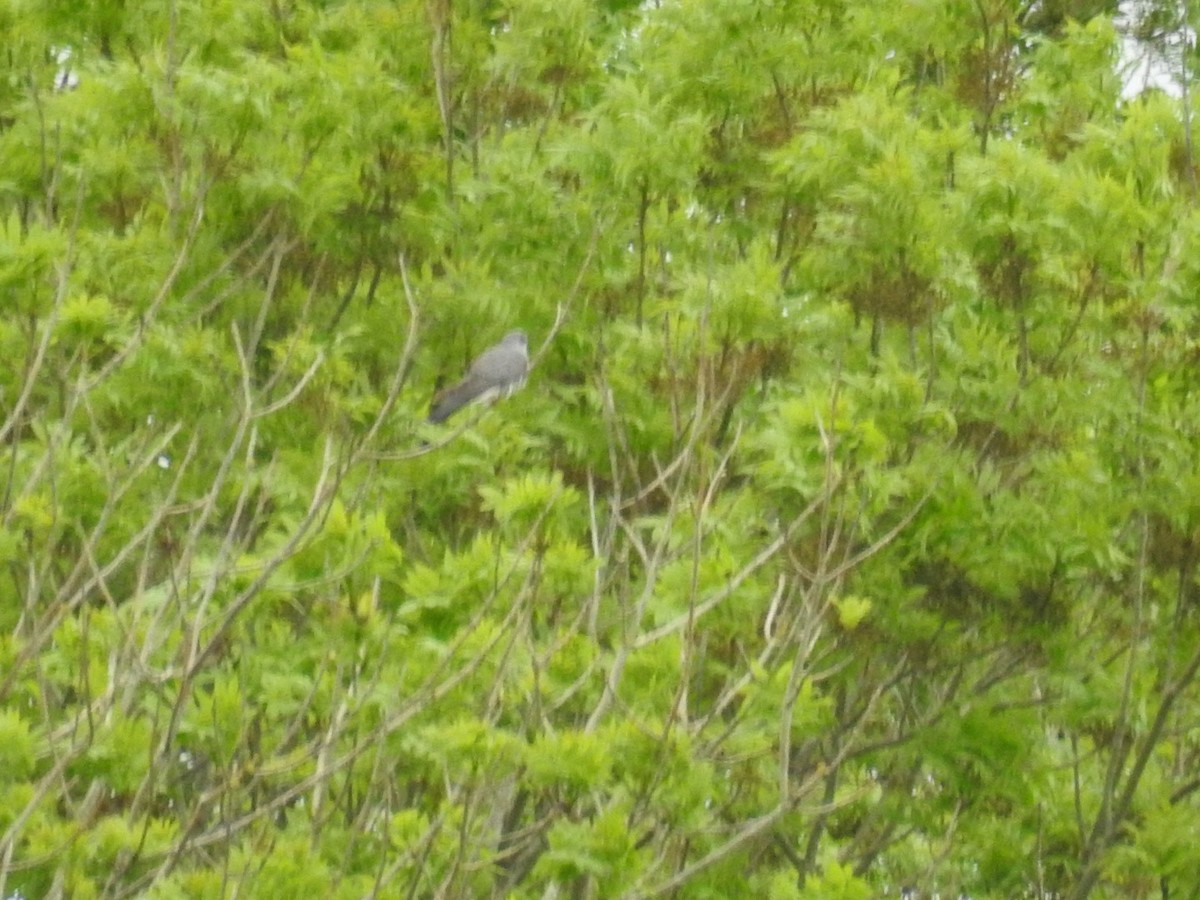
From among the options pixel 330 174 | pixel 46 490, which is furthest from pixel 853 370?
pixel 46 490

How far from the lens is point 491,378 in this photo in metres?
9.80

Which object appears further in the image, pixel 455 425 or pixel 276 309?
pixel 276 309

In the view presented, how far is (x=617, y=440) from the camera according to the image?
957 centimetres

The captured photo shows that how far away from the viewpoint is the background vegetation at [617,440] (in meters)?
7.09

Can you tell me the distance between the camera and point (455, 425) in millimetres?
9227

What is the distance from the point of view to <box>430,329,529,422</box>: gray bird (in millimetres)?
9578

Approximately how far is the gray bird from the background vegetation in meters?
0.11

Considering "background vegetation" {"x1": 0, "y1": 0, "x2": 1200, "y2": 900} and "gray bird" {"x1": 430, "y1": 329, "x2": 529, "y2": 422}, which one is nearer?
"background vegetation" {"x1": 0, "y1": 0, "x2": 1200, "y2": 900}

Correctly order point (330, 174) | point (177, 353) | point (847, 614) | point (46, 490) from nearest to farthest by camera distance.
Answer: point (847, 614), point (46, 490), point (177, 353), point (330, 174)

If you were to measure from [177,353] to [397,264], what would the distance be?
4.61 ft

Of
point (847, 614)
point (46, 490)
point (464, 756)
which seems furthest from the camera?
point (46, 490)

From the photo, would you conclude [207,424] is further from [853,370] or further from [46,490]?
[853,370]

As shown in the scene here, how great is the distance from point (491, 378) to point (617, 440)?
2.09ft

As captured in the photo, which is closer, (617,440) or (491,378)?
(617,440)
